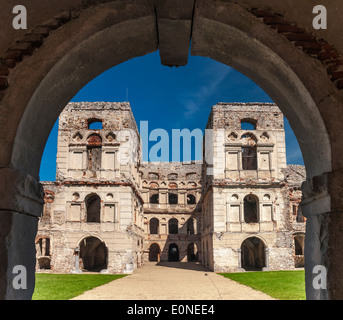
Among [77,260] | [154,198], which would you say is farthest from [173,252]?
[77,260]

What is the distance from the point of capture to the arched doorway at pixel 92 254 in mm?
23447

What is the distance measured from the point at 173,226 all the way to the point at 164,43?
37.6 meters

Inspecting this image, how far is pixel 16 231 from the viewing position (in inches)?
117

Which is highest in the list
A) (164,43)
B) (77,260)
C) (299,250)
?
(164,43)

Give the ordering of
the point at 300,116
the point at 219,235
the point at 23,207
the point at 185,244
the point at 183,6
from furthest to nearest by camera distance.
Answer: the point at 185,244 → the point at 219,235 → the point at 300,116 → the point at 183,6 → the point at 23,207

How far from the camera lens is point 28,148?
10.7 feet

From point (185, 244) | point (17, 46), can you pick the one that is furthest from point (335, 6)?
point (185, 244)

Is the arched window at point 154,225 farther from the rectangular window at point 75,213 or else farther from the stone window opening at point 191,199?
the rectangular window at point 75,213

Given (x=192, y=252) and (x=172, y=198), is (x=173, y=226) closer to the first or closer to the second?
(x=172, y=198)

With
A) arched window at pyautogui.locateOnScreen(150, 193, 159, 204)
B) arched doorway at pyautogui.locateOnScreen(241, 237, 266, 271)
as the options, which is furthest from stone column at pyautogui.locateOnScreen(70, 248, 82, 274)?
arched window at pyautogui.locateOnScreen(150, 193, 159, 204)

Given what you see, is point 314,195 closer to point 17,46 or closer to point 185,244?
point 17,46

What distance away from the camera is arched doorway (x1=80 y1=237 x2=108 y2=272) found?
23447 millimetres

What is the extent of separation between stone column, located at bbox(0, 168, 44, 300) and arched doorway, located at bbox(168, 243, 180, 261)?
3592 cm
